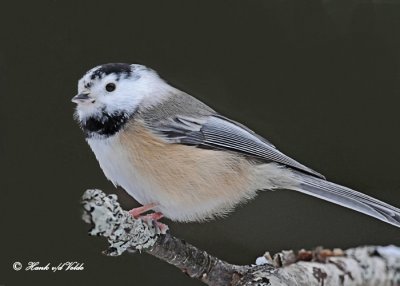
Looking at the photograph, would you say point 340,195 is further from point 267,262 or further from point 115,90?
point 115,90

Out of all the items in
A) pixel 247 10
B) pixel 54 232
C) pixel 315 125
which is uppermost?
pixel 247 10

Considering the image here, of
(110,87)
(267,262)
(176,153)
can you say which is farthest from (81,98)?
(267,262)

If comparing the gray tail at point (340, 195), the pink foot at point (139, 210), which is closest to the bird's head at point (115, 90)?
the pink foot at point (139, 210)

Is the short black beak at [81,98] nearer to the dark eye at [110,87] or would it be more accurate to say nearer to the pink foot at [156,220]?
the dark eye at [110,87]

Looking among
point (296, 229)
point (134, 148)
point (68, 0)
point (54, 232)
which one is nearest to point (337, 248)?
point (296, 229)

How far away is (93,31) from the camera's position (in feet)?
4.12

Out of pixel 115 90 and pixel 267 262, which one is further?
pixel 267 262

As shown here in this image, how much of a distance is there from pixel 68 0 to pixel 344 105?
69cm

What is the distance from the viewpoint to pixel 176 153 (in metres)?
1.24

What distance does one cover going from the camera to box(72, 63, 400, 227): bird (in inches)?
47.9

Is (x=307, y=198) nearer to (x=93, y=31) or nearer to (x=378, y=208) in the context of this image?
(x=378, y=208)

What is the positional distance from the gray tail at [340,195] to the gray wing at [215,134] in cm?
3

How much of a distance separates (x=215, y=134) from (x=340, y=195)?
0.33 m

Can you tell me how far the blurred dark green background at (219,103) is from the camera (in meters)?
1.25
